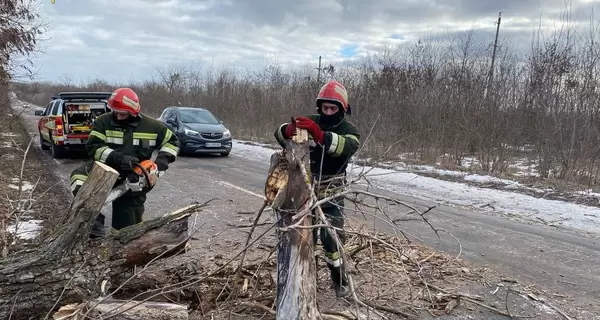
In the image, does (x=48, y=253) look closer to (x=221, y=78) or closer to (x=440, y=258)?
(x=440, y=258)

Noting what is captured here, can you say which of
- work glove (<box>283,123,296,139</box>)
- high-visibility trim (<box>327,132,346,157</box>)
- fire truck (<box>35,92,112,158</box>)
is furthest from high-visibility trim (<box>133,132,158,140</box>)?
fire truck (<box>35,92,112,158</box>)

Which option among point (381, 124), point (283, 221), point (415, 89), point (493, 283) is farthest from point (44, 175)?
point (415, 89)

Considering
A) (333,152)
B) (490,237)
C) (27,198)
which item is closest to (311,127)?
(333,152)

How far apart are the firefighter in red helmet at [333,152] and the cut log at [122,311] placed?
4.02 feet

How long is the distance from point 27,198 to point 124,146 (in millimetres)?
2035

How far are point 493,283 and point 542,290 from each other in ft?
1.44

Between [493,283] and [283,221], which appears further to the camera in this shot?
[493,283]

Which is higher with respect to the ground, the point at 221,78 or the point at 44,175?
the point at 221,78

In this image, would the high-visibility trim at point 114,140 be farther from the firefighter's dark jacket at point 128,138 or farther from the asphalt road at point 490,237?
the asphalt road at point 490,237

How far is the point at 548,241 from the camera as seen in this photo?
579 centimetres

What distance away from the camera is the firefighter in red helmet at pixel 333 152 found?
3268 millimetres

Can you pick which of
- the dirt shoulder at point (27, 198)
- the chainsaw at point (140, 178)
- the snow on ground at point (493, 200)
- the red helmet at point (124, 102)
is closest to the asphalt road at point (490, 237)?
the snow on ground at point (493, 200)

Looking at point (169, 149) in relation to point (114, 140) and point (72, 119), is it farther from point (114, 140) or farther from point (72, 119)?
point (72, 119)

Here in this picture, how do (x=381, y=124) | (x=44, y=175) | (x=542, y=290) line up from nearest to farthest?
(x=542, y=290) → (x=44, y=175) → (x=381, y=124)
